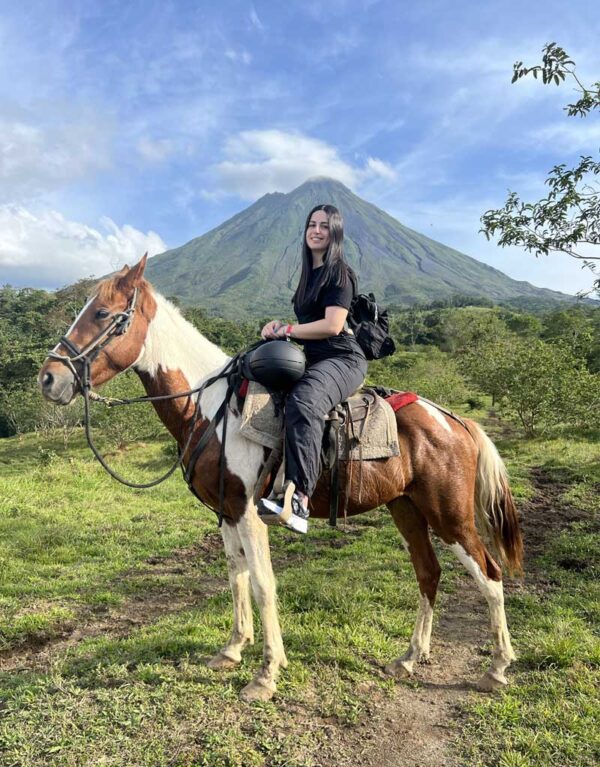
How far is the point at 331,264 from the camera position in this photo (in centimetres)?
344

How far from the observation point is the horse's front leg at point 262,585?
11.1 feet

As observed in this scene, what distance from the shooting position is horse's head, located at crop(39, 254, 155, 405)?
3.22 meters

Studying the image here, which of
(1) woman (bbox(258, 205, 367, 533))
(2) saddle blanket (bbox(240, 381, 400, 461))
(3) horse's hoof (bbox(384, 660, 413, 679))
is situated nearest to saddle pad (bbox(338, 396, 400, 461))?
(2) saddle blanket (bbox(240, 381, 400, 461))

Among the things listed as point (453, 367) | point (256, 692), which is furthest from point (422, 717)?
point (453, 367)

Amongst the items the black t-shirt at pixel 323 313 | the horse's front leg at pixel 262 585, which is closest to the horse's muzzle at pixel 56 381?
the horse's front leg at pixel 262 585

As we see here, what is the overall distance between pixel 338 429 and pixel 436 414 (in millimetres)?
963

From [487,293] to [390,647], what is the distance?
212319 mm

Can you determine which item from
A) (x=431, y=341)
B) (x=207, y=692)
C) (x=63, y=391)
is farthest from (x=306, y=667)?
(x=431, y=341)

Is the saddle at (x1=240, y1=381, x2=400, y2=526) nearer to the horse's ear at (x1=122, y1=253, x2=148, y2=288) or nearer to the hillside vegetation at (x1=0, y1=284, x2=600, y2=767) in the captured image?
the horse's ear at (x1=122, y1=253, x2=148, y2=288)

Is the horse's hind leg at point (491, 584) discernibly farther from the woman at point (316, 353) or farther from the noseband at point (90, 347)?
the noseband at point (90, 347)

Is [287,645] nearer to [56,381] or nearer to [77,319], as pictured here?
[56,381]

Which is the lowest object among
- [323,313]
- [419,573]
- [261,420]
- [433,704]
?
[433,704]

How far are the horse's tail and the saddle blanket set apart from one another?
93 centimetres

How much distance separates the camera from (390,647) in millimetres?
3926
